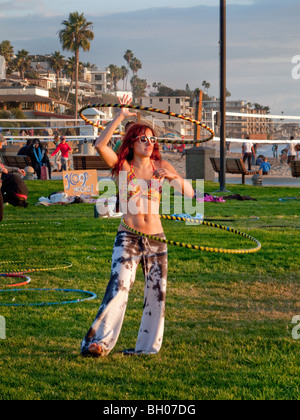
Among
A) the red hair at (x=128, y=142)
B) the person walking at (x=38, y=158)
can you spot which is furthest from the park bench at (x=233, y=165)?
the red hair at (x=128, y=142)

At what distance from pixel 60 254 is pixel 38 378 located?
559cm

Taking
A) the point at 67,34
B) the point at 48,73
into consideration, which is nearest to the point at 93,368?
the point at 67,34

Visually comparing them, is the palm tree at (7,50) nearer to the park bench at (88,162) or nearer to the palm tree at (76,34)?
the palm tree at (76,34)

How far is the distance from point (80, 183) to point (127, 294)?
1277cm

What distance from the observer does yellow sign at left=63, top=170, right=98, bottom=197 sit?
18.2 m

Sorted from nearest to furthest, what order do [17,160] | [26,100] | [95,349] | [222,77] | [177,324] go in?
[95,349], [177,324], [222,77], [17,160], [26,100]

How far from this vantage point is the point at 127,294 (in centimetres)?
577

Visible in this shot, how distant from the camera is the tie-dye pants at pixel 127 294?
5711 millimetres

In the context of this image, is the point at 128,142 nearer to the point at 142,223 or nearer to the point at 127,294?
the point at 142,223

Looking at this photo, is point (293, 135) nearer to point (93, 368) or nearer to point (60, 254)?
point (60, 254)

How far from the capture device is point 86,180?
18438 millimetres

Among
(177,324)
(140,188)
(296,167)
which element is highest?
(140,188)

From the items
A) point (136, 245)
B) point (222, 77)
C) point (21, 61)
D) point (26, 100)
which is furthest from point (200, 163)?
point (21, 61)

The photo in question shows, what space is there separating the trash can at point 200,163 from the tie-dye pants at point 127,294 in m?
18.2
